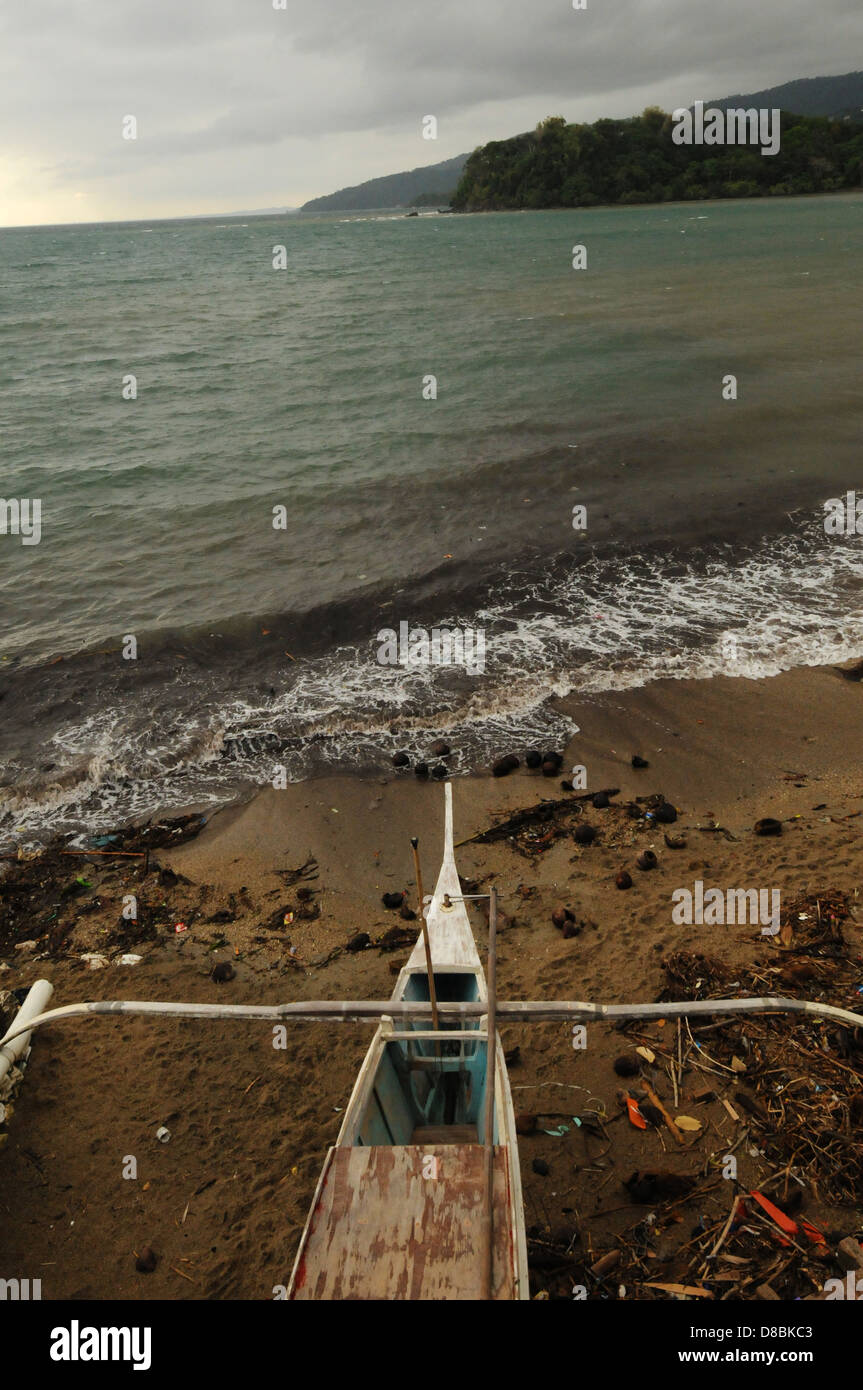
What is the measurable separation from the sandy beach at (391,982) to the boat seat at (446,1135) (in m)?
0.39

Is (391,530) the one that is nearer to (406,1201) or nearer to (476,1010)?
(476,1010)

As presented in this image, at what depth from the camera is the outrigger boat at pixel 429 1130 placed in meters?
3.95

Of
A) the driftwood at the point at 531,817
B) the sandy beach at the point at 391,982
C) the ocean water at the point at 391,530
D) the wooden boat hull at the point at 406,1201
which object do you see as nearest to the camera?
the wooden boat hull at the point at 406,1201

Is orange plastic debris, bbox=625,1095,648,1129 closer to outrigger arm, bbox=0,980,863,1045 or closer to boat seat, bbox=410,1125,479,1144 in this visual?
outrigger arm, bbox=0,980,863,1045

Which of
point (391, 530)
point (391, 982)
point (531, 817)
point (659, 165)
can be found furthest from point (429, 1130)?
point (659, 165)

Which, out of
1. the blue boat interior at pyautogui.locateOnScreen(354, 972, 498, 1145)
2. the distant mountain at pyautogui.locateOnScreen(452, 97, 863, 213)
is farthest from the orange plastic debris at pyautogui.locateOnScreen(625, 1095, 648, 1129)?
the distant mountain at pyautogui.locateOnScreen(452, 97, 863, 213)

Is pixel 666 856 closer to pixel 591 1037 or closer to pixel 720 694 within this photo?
pixel 591 1037

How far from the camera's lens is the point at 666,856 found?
8133 millimetres

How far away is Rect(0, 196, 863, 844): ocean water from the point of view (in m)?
11.2

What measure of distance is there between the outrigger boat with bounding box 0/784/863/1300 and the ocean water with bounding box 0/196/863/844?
410cm

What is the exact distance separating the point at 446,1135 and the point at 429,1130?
0.16m

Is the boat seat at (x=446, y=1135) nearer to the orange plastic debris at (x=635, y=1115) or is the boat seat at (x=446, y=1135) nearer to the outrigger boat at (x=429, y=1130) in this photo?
the outrigger boat at (x=429, y=1130)

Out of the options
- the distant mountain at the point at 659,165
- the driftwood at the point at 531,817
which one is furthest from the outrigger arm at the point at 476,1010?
the distant mountain at the point at 659,165

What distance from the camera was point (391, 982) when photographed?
6965mm
